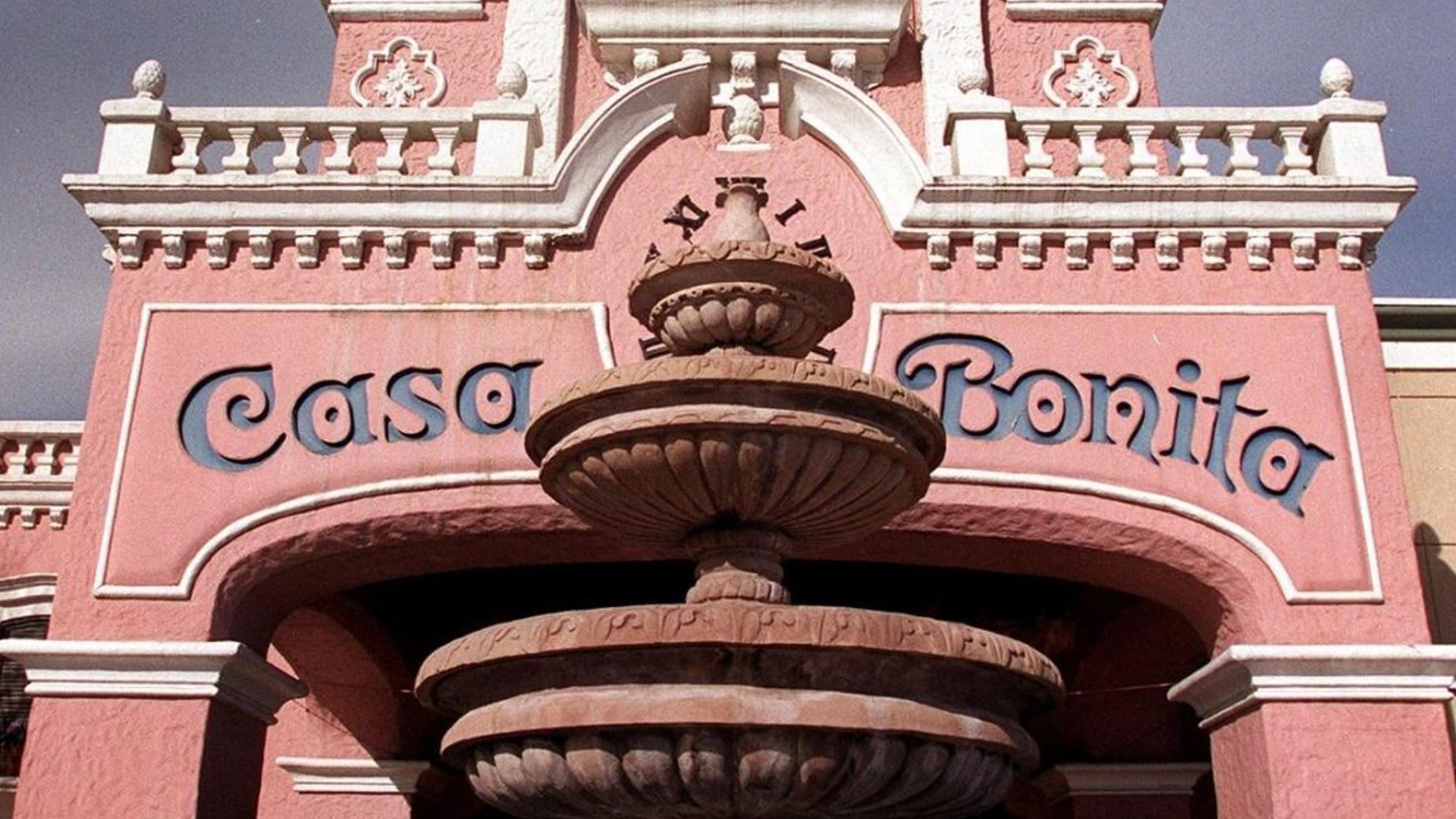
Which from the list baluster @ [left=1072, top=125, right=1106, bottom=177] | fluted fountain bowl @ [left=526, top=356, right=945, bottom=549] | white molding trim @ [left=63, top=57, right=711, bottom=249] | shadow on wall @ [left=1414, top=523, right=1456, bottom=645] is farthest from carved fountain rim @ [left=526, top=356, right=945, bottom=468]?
shadow on wall @ [left=1414, top=523, right=1456, bottom=645]

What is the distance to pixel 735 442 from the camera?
14.6 feet

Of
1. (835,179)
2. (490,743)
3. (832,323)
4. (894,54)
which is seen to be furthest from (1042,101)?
(490,743)

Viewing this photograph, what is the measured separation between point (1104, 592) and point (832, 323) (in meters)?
4.42

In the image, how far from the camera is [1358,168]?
7480 mm

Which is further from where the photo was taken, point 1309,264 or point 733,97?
point 733,97

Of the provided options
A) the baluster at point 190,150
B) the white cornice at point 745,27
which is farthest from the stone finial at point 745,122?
the baluster at point 190,150

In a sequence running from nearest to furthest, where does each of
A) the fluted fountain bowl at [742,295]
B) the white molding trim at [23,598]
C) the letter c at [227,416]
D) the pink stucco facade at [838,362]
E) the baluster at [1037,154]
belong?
the fluted fountain bowl at [742,295] → the pink stucco facade at [838,362] → the letter c at [227,416] → the baluster at [1037,154] → the white molding trim at [23,598]

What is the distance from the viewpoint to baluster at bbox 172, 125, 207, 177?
7.75 m

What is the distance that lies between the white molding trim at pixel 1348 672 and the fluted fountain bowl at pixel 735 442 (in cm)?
249

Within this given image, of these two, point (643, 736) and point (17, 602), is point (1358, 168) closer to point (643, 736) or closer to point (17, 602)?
point (643, 736)

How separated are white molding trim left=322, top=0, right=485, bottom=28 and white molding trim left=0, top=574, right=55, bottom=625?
486 cm

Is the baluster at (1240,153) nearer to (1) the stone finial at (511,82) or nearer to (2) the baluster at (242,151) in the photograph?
(1) the stone finial at (511,82)

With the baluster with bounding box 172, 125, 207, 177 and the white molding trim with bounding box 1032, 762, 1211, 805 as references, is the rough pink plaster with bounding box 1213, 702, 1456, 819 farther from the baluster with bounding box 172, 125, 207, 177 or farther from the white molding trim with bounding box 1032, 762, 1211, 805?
the baluster with bounding box 172, 125, 207, 177

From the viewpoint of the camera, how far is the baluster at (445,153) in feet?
25.3
